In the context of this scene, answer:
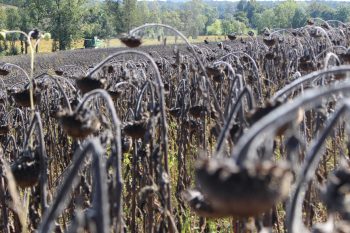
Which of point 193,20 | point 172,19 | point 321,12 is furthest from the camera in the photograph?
point 193,20

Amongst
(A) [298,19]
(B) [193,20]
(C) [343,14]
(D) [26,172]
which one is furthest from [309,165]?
(B) [193,20]

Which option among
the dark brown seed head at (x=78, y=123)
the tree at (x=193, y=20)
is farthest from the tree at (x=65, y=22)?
the dark brown seed head at (x=78, y=123)

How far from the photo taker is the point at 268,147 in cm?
82

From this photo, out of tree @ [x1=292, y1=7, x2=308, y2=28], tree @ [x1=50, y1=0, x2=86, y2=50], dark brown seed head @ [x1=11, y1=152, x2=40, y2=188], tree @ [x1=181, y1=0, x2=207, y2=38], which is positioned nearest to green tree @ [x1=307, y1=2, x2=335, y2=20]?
tree @ [x1=292, y1=7, x2=308, y2=28]

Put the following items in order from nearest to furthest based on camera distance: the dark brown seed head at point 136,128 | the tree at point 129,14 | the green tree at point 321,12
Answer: the dark brown seed head at point 136,128, the tree at point 129,14, the green tree at point 321,12

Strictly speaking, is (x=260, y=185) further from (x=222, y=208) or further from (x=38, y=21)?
(x=38, y=21)

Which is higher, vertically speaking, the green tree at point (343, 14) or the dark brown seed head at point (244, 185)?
the dark brown seed head at point (244, 185)

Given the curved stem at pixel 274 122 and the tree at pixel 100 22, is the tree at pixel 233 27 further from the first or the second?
the curved stem at pixel 274 122

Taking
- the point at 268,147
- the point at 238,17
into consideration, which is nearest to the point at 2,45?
the point at 268,147

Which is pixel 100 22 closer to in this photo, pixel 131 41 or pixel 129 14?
pixel 129 14

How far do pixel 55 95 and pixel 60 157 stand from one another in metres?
0.67

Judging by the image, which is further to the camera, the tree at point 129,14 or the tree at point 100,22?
the tree at point 129,14

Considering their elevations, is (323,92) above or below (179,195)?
above

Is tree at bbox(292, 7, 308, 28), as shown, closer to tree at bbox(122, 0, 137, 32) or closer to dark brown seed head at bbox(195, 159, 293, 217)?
tree at bbox(122, 0, 137, 32)
